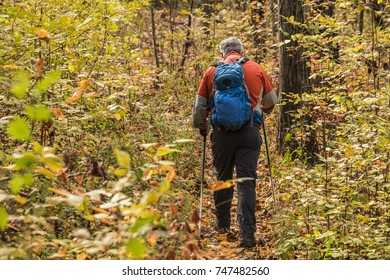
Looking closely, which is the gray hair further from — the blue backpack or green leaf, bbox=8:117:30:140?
green leaf, bbox=8:117:30:140

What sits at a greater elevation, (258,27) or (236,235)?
(258,27)

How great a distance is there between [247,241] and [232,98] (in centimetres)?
171

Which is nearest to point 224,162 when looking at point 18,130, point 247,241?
point 247,241

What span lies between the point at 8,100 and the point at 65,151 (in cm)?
94

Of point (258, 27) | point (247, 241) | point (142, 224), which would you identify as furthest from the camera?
point (258, 27)

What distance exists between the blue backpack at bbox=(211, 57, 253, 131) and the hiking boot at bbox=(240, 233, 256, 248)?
4.23 feet

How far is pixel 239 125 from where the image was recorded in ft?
21.0

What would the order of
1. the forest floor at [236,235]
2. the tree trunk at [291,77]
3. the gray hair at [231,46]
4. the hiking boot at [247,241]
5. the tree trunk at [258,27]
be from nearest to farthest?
the forest floor at [236,235] < the hiking boot at [247,241] < the gray hair at [231,46] < the tree trunk at [291,77] < the tree trunk at [258,27]

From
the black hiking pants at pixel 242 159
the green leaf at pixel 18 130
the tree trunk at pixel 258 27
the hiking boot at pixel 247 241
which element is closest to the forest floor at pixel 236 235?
the hiking boot at pixel 247 241

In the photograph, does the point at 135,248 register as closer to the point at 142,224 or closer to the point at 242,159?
the point at 142,224

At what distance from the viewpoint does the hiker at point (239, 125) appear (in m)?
6.43

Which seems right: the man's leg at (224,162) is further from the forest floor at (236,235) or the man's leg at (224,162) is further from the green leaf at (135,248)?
the green leaf at (135,248)

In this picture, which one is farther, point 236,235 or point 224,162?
point 236,235

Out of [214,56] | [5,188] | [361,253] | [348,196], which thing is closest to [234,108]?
[348,196]
